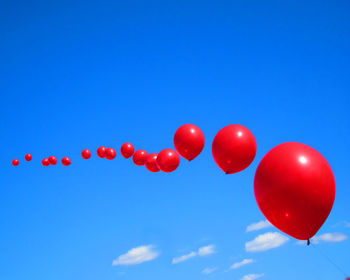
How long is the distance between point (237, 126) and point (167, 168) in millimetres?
2871

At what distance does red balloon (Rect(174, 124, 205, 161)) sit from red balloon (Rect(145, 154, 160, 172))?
1386 millimetres

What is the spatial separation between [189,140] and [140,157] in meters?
2.66

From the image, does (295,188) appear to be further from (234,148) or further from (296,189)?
(234,148)

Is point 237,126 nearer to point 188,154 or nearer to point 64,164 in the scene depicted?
point 188,154

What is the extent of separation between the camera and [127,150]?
1093 cm

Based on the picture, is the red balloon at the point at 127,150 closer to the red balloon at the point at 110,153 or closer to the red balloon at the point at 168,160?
the red balloon at the point at 110,153

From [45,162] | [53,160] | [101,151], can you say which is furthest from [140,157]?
[45,162]

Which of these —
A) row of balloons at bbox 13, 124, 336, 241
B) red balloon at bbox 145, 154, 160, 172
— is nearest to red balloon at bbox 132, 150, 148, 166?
red balloon at bbox 145, 154, 160, 172

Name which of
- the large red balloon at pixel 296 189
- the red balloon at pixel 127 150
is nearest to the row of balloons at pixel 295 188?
the large red balloon at pixel 296 189

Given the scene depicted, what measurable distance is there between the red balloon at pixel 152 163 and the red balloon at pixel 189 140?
1386 mm

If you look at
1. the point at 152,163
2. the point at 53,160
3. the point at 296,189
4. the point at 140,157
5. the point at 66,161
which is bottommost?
the point at 296,189

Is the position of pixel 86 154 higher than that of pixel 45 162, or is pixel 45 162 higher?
pixel 45 162

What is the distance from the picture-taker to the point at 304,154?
4703 mm

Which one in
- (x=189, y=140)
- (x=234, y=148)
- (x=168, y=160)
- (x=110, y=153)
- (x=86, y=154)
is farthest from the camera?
(x=86, y=154)
